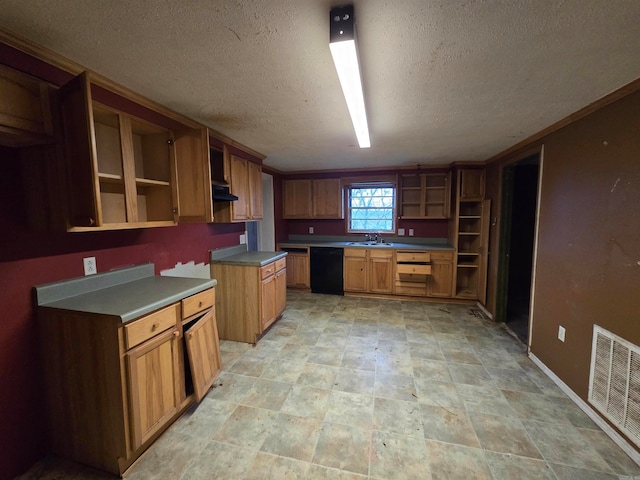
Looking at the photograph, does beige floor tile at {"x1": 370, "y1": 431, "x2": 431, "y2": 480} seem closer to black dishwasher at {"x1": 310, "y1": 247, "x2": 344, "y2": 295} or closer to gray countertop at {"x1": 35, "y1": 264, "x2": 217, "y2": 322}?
gray countertop at {"x1": 35, "y1": 264, "x2": 217, "y2": 322}

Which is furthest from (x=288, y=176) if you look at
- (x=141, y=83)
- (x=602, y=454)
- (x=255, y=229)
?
(x=602, y=454)

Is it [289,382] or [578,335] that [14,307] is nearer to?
[289,382]

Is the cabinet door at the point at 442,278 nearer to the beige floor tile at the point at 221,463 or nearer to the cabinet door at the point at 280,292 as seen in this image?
the cabinet door at the point at 280,292

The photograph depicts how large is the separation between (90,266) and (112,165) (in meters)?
0.71

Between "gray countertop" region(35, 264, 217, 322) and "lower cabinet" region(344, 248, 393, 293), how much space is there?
286cm

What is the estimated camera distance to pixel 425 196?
4.57 metres

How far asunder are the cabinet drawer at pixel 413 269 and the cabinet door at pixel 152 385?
341 cm

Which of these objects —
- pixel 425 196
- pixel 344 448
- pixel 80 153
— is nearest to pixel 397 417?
pixel 344 448

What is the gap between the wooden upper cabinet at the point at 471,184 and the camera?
4.14 meters

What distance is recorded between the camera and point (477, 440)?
1.70 meters

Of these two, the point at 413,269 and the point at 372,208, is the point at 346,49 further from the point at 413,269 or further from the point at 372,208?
the point at 372,208

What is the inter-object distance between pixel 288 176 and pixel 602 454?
16.2 ft

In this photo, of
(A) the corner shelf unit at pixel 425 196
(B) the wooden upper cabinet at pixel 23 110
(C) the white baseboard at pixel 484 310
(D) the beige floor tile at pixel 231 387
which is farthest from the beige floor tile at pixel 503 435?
(A) the corner shelf unit at pixel 425 196

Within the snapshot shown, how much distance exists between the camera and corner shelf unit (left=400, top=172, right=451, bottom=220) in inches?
177
